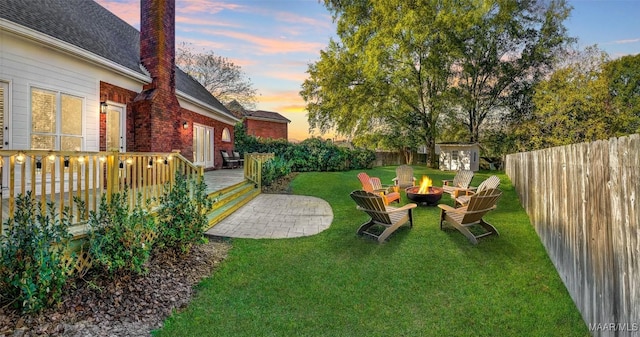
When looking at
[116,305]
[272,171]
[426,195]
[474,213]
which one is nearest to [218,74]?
[272,171]

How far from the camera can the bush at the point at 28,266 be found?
2.68 metres

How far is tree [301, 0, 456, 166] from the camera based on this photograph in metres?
17.5

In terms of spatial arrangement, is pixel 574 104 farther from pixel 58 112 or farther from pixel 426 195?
pixel 58 112

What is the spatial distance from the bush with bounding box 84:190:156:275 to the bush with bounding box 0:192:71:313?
1.41 feet

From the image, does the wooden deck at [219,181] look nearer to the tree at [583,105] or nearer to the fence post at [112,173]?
the fence post at [112,173]

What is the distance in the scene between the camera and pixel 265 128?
30141 mm

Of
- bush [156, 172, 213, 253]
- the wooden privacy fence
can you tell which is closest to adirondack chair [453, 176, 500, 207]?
the wooden privacy fence

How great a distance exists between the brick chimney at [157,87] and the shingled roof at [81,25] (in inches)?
21.1

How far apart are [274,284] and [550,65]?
23.3 m

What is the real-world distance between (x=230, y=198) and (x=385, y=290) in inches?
204

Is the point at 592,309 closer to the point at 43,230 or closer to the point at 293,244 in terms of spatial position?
the point at 293,244

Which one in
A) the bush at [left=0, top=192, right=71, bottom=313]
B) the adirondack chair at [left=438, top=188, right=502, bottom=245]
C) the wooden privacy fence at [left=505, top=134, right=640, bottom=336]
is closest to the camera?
the wooden privacy fence at [left=505, top=134, right=640, bottom=336]

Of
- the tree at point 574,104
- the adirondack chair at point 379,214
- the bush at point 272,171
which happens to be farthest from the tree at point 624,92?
the bush at point 272,171

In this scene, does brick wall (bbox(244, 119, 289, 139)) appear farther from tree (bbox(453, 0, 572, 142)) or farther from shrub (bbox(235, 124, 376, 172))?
tree (bbox(453, 0, 572, 142))
